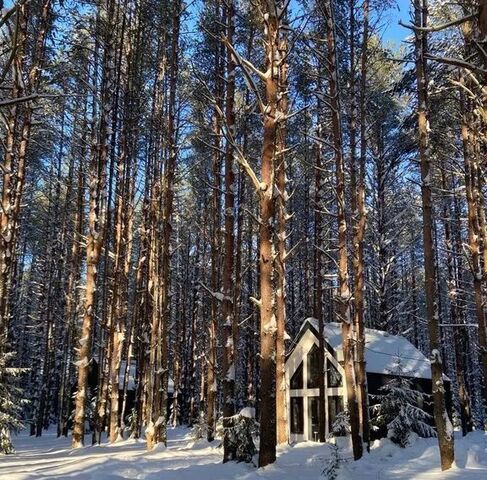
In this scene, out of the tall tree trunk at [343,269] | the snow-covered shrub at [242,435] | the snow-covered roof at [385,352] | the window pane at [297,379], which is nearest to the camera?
the snow-covered shrub at [242,435]

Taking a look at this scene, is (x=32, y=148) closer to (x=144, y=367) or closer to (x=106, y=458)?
(x=144, y=367)

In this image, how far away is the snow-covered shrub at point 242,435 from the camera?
28.7 feet

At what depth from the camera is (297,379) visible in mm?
20828

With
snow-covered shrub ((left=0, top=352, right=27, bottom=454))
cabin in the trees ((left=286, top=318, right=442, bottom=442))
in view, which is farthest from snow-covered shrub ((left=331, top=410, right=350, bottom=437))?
snow-covered shrub ((left=0, top=352, right=27, bottom=454))

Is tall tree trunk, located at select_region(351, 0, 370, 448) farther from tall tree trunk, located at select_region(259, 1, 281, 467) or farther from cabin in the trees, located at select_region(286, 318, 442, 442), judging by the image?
cabin in the trees, located at select_region(286, 318, 442, 442)

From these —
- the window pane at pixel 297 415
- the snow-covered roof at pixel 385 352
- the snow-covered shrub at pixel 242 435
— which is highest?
the snow-covered roof at pixel 385 352

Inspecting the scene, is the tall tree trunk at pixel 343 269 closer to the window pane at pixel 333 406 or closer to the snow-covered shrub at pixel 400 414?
the snow-covered shrub at pixel 400 414

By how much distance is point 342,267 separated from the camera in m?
11.8

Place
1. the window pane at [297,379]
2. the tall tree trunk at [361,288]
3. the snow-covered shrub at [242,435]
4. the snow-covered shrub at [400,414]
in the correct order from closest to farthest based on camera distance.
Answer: the snow-covered shrub at [242,435], the tall tree trunk at [361,288], the snow-covered shrub at [400,414], the window pane at [297,379]

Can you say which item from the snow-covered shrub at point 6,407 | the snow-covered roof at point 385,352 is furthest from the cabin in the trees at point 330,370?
the snow-covered shrub at point 6,407

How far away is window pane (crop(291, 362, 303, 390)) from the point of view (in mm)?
20609

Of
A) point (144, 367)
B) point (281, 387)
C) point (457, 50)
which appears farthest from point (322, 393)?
point (457, 50)

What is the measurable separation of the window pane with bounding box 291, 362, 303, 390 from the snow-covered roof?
2042mm

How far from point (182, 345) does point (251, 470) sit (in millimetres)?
25628
